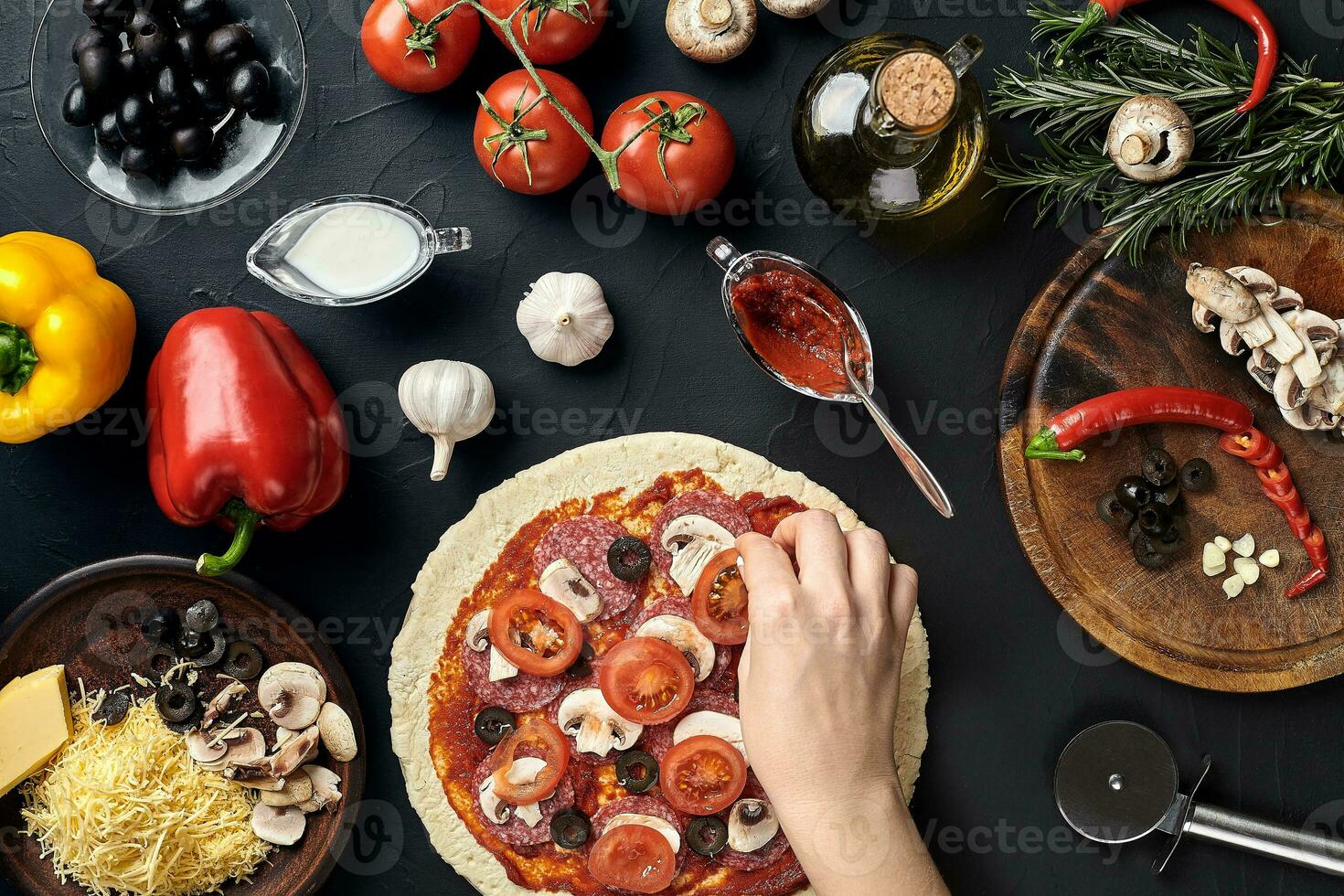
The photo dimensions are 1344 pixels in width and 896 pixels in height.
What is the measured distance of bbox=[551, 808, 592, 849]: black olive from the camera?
10.2ft

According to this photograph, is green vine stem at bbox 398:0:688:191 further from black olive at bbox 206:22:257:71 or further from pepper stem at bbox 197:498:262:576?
pepper stem at bbox 197:498:262:576

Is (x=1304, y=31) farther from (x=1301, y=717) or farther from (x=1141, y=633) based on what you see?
(x=1301, y=717)

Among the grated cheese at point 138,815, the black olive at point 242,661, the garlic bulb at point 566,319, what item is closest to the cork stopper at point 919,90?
the garlic bulb at point 566,319

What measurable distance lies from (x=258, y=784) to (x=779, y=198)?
263 cm

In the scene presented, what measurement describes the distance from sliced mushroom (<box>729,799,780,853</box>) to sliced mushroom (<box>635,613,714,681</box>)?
0.47m

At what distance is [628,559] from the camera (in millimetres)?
3152

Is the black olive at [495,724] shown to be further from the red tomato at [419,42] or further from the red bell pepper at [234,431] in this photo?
the red tomato at [419,42]

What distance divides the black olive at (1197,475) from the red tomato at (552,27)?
2.46 m

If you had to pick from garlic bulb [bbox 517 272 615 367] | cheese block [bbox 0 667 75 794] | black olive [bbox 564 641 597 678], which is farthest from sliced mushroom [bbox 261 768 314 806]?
garlic bulb [bbox 517 272 615 367]

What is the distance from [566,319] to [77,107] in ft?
5.54

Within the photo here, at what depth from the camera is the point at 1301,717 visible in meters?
3.34

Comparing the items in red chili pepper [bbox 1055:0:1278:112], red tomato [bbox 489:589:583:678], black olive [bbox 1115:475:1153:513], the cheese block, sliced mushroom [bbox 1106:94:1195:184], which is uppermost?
red chili pepper [bbox 1055:0:1278:112]

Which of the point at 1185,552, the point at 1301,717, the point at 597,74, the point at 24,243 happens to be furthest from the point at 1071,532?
the point at 24,243

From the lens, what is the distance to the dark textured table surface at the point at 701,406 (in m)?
3.31
